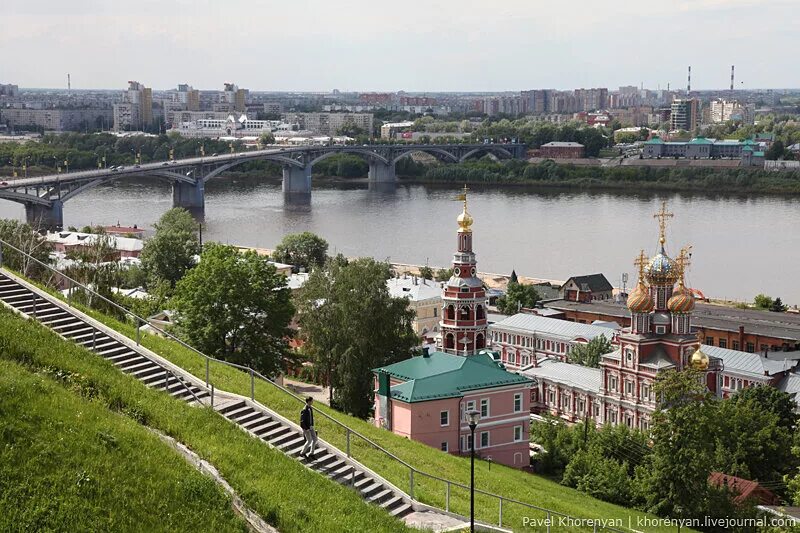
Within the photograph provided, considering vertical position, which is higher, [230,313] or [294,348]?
[230,313]

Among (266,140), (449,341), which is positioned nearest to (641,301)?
(449,341)

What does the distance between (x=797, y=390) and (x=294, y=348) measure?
24.0 ft

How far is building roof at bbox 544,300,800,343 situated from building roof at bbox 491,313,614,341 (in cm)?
221

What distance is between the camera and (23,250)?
48.8 feet

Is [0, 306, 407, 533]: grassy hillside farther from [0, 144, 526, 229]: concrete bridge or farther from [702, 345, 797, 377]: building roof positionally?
Result: [0, 144, 526, 229]: concrete bridge

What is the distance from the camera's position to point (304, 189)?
54250mm

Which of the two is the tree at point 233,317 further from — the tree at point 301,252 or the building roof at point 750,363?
the tree at point 301,252

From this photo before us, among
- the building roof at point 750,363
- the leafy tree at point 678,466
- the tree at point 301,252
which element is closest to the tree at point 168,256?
the tree at point 301,252

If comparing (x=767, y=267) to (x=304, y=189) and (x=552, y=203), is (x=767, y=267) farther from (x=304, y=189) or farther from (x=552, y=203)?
(x=304, y=189)

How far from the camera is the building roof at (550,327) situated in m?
19.8

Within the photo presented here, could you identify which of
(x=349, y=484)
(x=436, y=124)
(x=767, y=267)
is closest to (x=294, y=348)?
(x=349, y=484)

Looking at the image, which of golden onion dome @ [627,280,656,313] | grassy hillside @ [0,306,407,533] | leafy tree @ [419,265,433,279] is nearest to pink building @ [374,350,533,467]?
golden onion dome @ [627,280,656,313]

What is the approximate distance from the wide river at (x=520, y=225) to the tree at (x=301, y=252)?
10.2ft

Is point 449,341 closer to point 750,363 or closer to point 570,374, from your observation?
point 570,374
